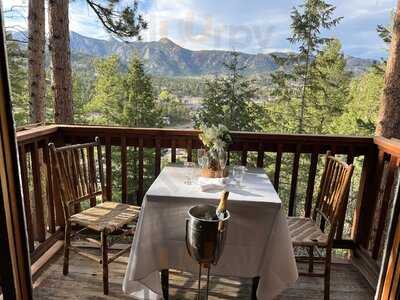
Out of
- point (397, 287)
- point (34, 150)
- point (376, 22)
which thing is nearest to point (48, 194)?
point (34, 150)

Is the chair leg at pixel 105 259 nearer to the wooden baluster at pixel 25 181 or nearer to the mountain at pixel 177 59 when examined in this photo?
the wooden baluster at pixel 25 181

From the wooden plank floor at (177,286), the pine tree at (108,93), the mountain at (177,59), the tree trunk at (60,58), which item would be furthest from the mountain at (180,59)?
the wooden plank floor at (177,286)

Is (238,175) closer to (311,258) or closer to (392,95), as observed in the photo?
(311,258)

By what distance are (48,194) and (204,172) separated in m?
1.37

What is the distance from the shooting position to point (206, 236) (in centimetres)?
156

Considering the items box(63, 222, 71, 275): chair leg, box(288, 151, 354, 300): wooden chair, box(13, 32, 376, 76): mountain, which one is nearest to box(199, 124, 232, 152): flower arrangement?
box(288, 151, 354, 300): wooden chair

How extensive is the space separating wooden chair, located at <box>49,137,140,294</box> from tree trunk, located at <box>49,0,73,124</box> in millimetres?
3015

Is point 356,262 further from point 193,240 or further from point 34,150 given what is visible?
point 34,150

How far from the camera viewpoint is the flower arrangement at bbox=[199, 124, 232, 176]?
2.17 m

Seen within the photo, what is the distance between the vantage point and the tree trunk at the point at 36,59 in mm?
6090

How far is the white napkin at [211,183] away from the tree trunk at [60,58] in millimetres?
4029

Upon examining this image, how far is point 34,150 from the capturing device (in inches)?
97.9

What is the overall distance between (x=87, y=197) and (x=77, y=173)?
216 millimetres

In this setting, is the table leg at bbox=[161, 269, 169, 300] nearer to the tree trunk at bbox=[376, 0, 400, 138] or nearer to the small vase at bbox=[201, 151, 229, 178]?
the small vase at bbox=[201, 151, 229, 178]
